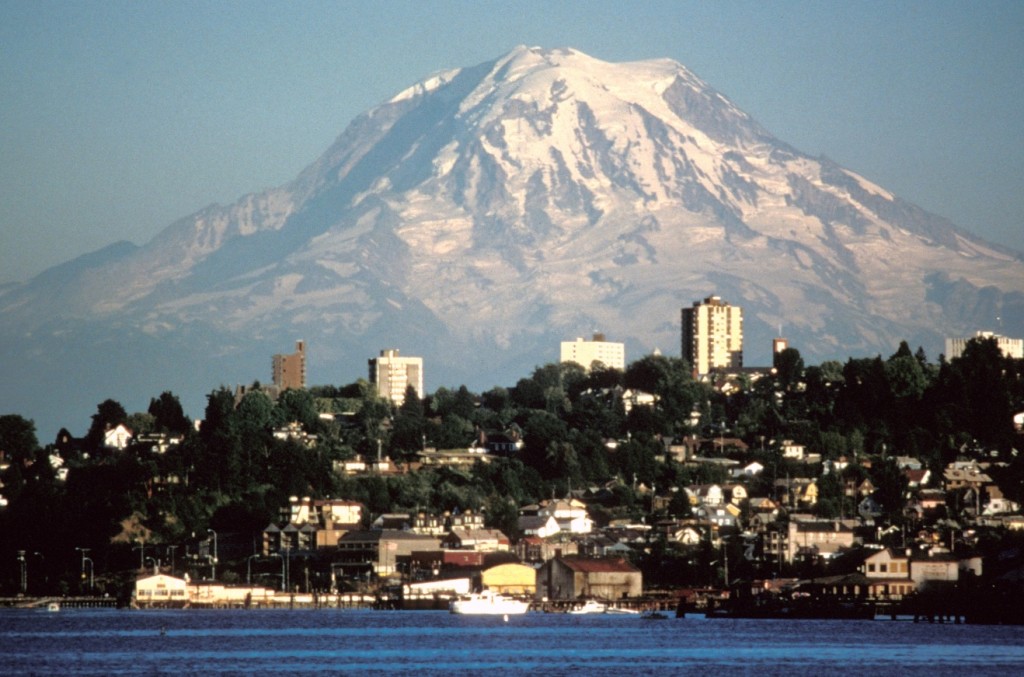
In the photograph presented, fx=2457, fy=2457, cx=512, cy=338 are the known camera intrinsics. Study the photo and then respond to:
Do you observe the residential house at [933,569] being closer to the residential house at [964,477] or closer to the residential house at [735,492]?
the residential house at [964,477]


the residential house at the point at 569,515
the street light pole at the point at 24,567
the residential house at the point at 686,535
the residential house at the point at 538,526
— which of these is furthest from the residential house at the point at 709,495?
the street light pole at the point at 24,567

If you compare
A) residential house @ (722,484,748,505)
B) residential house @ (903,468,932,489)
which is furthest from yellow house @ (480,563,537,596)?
residential house @ (903,468,932,489)

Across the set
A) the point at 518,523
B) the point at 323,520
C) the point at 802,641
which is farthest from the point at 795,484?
the point at 802,641

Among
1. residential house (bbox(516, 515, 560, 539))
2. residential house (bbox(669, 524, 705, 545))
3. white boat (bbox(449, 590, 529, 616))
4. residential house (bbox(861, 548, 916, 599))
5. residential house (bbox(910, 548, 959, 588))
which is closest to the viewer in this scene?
residential house (bbox(861, 548, 916, 599))

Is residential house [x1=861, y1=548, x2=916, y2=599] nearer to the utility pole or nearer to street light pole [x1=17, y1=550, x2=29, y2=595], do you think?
the utility pole

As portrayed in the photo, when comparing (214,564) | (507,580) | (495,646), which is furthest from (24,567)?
(495,646)

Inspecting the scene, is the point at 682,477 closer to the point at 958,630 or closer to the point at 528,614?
the point at 528,614

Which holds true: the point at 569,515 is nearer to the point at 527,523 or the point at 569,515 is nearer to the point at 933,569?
the point at 527,523
